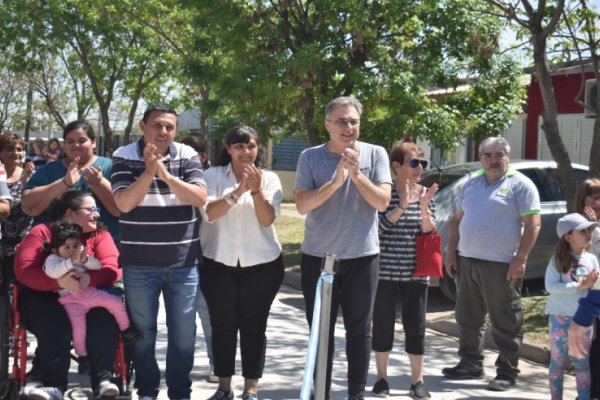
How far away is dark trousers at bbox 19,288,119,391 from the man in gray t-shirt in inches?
53.0

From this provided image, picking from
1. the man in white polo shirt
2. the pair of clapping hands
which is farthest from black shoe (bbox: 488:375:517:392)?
the pair of clapping hands

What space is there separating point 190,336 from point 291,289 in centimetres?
672

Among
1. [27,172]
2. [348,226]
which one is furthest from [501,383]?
[27,172]

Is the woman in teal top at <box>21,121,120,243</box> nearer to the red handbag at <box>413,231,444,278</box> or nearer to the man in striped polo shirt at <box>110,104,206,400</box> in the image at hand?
the man in striped polo shirt at <box>110,104,206,400</box>

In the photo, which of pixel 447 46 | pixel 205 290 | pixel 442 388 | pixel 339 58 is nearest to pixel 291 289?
pixel 339 58

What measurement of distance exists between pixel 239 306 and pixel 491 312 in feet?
7.45

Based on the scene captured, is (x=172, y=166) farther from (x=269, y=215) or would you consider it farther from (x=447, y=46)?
(x=447, y=46)

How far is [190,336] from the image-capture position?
19.0 ft

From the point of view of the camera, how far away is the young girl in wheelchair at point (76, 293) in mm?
5715

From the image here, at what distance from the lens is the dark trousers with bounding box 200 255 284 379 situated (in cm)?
596

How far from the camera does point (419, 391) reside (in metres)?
6.59

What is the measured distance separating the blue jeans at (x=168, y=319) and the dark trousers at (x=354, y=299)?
0.78m

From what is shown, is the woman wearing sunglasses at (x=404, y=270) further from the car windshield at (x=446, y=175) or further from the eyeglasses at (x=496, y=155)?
the car windshield at (x=446, y=175)

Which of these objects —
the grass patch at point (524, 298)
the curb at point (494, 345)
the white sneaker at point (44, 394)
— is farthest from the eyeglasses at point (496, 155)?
the white sneaker at point (44, 394)
